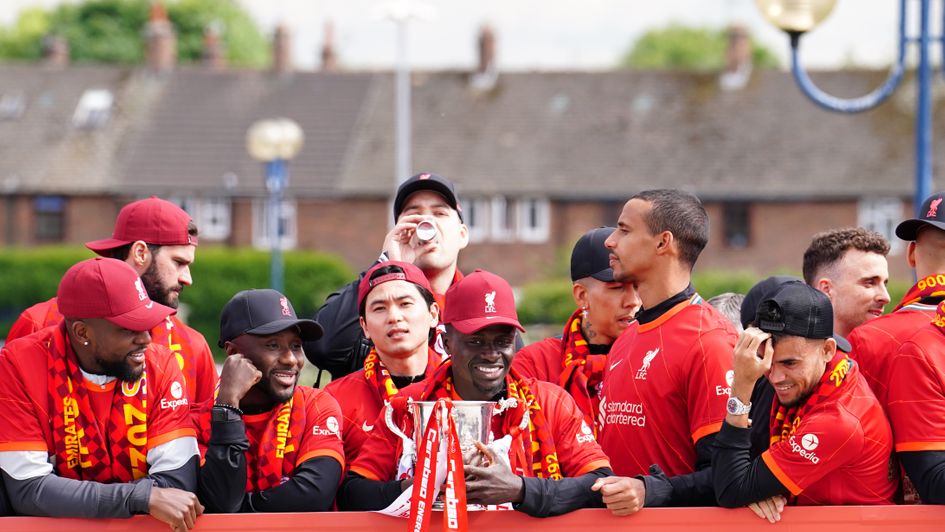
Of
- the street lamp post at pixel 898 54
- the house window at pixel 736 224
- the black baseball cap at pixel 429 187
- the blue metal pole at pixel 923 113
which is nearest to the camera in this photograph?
the black baseball cap at pixel 429 187

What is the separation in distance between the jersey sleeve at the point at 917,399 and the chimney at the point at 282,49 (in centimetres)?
4736

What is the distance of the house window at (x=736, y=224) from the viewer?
45.6 meters

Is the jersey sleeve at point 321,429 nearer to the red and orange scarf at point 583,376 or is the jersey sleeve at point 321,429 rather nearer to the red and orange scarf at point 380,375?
the red and orange scarf at point 380,375

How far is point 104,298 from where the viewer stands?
482 centimetres

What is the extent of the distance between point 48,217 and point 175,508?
1755 inches

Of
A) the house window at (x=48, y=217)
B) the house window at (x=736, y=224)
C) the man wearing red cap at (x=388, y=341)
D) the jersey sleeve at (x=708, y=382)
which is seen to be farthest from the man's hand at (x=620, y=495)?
the house window at (x=48, y=217)

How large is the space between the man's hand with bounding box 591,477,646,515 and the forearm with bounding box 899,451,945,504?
950 mm

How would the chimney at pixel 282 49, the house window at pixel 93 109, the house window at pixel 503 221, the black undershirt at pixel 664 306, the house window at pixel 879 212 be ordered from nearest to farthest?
the black undershirt at pixel 664 306 < the house window at pixel 879 212 < the house window at pixel 503 221 < the house window at pixel 93 109 < the chimney at pixel 282 49

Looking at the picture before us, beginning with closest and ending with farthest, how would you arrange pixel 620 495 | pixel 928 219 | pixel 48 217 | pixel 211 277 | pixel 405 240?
pixel 620 495
pixel 928 219
pixel 405 240
pixel 211 277
pixel 48 217

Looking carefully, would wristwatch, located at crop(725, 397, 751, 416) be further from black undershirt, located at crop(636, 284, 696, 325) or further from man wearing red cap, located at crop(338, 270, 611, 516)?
black undershirt, located at crop(636, 284, 696, 325)

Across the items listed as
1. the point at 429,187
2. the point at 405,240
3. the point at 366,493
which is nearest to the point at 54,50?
the point at 429,187

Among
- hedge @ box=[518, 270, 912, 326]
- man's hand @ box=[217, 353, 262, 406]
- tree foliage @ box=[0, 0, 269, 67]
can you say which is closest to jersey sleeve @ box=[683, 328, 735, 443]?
man's hand @ box=[217, 353, 262, 406]

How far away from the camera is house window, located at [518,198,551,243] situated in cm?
4569

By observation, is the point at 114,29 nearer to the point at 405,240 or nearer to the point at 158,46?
the point at 158,46
